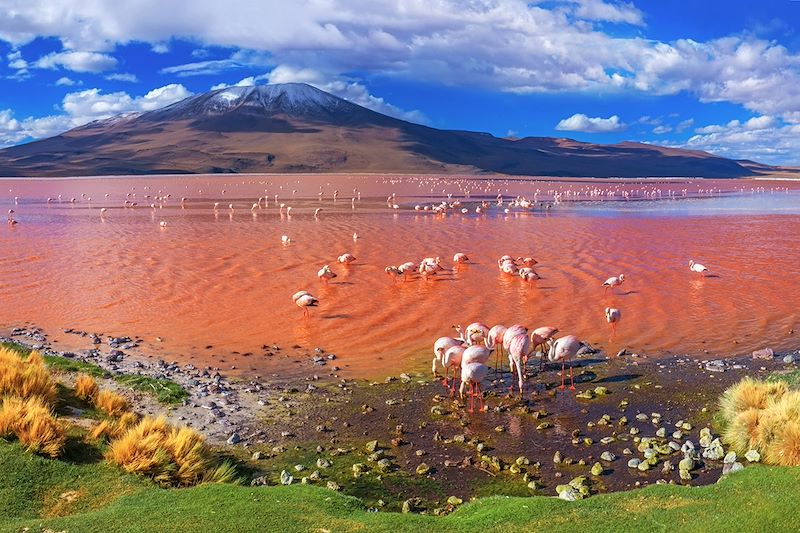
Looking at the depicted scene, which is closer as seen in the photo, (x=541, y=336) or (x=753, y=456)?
(x=753, y=456)

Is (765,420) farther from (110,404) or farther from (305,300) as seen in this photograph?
(305,300)

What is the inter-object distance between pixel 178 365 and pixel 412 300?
748cm

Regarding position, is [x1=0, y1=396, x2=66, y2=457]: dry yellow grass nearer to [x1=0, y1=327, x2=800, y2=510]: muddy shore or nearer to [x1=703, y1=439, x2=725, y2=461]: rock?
[x1=0, y1=327, x2=800, y2=510]: muddy shore

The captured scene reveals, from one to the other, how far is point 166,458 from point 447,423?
427cm

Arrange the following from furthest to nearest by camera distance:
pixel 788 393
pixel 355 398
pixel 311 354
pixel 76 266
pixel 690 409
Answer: pixel 76 266, pixel 311 354, pixel 355 398, pixel 690 409, pixel 788 393

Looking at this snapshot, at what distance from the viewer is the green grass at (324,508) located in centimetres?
618

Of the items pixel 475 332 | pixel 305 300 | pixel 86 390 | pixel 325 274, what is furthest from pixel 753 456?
pixel 325 274

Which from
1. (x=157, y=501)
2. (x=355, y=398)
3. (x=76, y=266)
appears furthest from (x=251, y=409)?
(x=76, y=266)

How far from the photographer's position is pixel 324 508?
6723mm

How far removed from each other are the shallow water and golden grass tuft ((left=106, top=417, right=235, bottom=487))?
190 inches

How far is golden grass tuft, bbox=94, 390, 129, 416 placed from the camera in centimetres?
986

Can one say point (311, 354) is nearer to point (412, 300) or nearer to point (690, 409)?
point (412, 300)

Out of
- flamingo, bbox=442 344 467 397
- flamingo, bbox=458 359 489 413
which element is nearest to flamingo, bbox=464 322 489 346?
flamingo, bbox=442 344 467 397

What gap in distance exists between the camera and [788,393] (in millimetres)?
9430
